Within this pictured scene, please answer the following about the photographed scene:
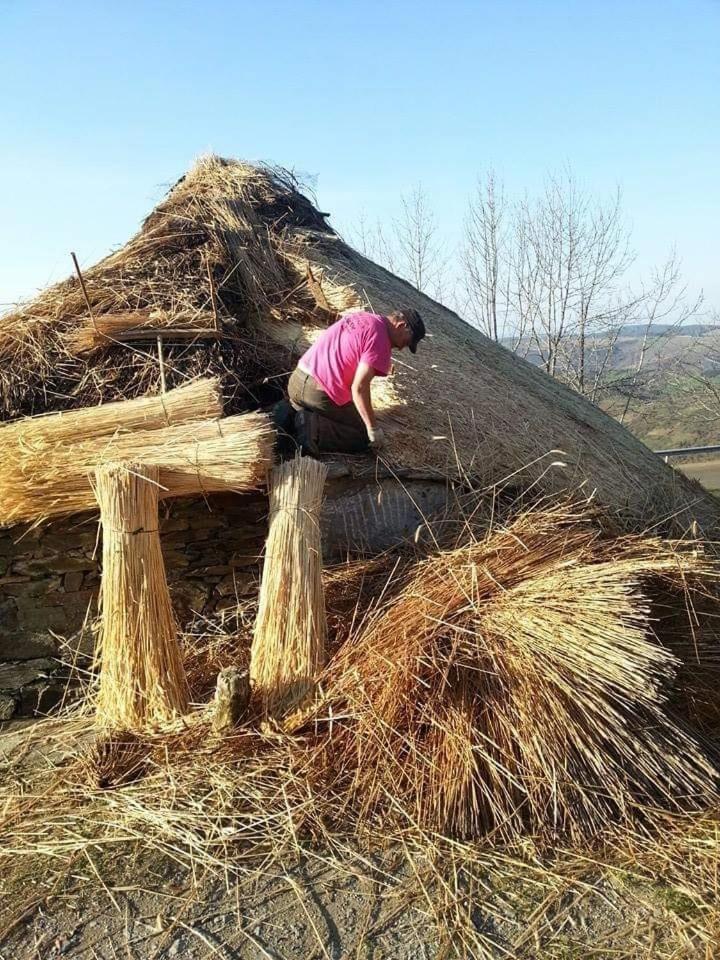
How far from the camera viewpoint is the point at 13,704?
4109mm

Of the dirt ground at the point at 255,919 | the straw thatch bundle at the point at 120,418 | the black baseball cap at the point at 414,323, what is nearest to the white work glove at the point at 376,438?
the black baseball cap at the point at 414,323

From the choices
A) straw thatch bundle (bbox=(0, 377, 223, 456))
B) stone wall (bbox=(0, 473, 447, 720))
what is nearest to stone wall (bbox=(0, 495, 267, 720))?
stone wall (bbox=(0, 473, 447, 720))

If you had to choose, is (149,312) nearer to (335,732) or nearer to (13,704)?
(13,704)

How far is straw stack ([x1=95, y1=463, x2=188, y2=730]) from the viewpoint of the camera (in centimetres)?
327

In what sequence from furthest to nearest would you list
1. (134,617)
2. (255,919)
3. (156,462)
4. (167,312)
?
(167,312) → (156,462) → (134,617) → (255,919)

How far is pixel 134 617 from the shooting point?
328 centimetres

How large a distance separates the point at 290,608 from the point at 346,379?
1.34m

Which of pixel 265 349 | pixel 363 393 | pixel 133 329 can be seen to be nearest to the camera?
pixel 363 393

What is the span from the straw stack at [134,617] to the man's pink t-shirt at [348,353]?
1.14 m

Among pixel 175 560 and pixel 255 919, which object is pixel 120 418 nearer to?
pixel 175 560

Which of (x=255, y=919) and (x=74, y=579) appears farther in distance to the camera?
(x=74, y=579)

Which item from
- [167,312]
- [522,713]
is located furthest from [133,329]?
[522,713]

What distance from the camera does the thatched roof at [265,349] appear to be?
14.4 ft

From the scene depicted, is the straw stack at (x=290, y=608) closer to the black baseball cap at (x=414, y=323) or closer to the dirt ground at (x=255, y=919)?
the dirt ground at (x=255, y=919)
